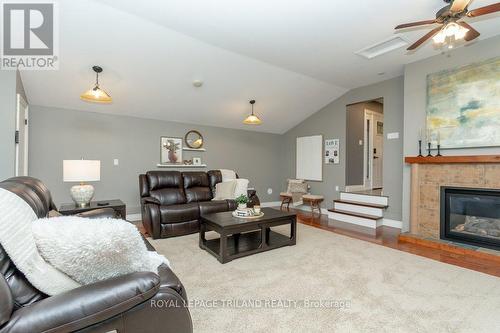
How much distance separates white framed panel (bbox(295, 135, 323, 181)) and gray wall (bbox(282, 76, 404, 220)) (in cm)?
14

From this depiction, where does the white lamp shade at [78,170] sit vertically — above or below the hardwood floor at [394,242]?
above

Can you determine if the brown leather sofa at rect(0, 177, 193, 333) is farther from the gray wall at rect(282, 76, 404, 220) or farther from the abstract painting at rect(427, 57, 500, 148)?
the gray wall at rect(282, 76, 404, 220)

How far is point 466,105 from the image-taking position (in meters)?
3.23

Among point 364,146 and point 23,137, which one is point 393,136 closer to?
point 364,146

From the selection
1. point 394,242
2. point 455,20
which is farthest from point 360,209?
point 455,20

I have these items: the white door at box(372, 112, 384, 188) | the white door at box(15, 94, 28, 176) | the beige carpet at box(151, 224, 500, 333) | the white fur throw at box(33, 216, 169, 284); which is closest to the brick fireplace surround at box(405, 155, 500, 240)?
the beige carpet at box(151, 224, 500, 333)

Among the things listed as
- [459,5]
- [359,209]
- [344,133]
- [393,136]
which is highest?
[459,5]

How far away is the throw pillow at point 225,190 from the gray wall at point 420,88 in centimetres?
294

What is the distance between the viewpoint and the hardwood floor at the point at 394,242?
8.77ft

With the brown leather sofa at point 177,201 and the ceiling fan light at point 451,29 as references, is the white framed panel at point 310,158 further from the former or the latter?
the ceiling fan light at point 451,29

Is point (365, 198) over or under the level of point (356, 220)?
over

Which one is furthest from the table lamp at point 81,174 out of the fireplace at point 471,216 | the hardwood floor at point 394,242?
the fireplace at point 471,216

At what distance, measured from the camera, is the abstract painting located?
3039 millimetres

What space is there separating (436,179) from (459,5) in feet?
7.67
